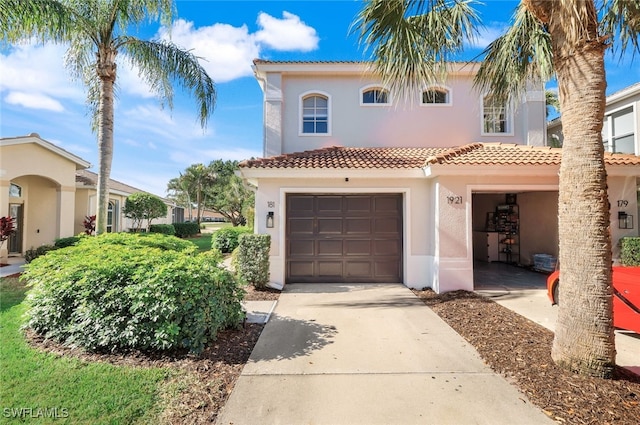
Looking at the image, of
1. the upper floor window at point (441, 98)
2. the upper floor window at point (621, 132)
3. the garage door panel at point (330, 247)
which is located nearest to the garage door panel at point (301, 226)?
the garage door panel at point (330, 247)

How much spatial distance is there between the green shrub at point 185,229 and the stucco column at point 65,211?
11620 millimetres

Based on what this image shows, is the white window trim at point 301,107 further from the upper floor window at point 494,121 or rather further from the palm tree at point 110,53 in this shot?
the upper floor window at point 494,121

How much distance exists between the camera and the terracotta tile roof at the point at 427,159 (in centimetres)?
820

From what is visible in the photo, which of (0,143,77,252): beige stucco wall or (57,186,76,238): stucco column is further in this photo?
(57,186,76,238): stucco column

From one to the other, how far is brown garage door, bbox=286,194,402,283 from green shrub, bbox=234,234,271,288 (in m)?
1.19

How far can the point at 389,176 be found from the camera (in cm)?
892

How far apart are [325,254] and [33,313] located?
674cm

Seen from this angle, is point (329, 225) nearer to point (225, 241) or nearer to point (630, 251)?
point (630, 251)

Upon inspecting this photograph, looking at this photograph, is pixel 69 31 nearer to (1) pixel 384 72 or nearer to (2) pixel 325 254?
(1) pixel 384 72

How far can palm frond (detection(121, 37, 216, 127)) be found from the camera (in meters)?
10.1

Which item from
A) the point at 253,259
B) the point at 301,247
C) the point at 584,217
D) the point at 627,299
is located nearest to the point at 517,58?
the point at 584,217

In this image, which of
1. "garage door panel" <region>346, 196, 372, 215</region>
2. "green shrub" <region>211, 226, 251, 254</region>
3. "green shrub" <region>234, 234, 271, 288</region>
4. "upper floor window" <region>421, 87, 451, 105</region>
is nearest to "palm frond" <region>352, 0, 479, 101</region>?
"garage door panel" <region>346, 196, 372, 215</region>

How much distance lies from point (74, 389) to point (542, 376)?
229 inches

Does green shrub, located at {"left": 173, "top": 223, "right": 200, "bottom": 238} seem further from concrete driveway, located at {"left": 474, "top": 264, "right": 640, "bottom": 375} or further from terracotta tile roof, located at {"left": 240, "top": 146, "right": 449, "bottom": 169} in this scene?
concrete driveway, located at {"left": 474, "top": 264, "right": 640, "bottom": 375}
